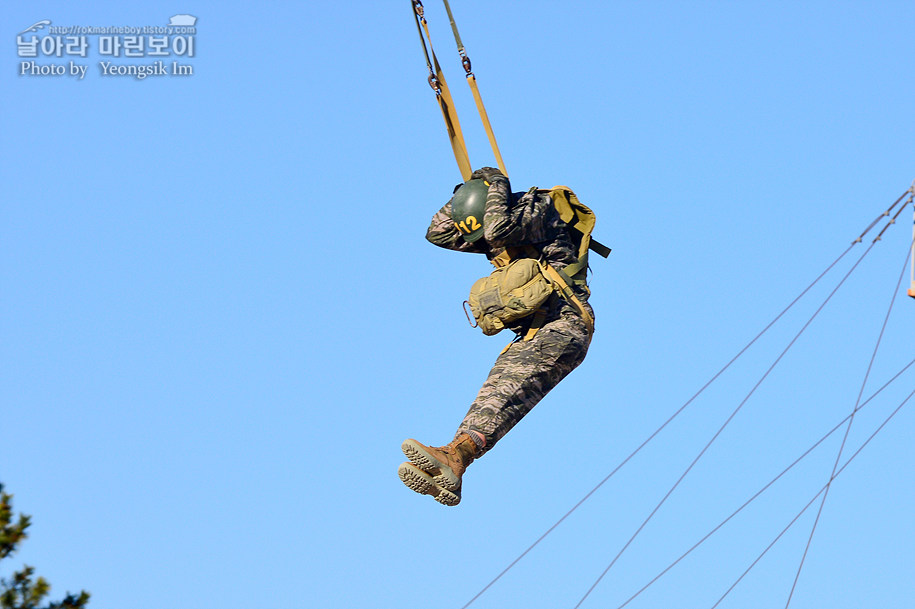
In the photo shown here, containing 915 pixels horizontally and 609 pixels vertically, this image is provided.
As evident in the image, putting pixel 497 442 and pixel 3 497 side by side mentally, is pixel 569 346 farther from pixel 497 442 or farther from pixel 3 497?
pixel 3 497

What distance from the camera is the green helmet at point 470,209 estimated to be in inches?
632

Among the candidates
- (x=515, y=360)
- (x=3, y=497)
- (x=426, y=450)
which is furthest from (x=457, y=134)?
(x=3, y=497)

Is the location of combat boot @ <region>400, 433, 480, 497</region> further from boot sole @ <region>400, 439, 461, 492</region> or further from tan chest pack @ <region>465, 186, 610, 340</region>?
tan chest pack @ <region>465, 186, 610, 340</region>

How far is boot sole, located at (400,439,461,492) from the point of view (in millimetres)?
14789

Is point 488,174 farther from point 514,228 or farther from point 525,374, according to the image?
point 525,374

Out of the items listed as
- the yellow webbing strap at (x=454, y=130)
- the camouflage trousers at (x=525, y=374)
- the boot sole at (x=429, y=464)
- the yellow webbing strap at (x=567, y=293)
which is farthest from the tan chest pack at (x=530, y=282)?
the boot sole at (x=429, y=464)

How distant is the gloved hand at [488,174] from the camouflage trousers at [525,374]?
132 centimetres

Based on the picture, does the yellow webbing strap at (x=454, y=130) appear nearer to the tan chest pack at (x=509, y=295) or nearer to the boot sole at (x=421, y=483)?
the tan chest pack at (x=509, y=295)

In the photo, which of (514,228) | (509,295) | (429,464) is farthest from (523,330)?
(429,464)

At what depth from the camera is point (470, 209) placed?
16.1 meters

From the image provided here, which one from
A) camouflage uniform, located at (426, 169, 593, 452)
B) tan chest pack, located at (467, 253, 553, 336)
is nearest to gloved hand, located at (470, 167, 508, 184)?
camouflage uniform, located at (426, 169, 593, 452)

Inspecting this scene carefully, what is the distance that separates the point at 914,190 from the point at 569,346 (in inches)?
124

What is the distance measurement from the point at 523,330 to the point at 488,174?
4.60 ft

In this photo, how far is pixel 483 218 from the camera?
15992 millimetres
